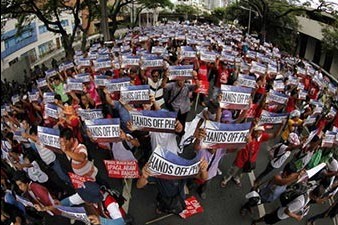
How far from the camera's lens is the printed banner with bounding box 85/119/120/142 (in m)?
5.72

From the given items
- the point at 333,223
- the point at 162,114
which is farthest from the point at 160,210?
the point at 333,223

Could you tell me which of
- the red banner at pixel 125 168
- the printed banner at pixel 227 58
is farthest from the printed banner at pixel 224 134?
the printed banner at pixel 227 58

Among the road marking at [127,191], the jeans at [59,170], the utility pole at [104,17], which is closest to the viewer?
the jeans at [59,170]

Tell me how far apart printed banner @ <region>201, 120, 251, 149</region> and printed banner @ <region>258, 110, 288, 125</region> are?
1830 mm

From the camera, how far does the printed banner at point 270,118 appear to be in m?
7.19

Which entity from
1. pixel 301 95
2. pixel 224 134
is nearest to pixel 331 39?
pixel 301 95

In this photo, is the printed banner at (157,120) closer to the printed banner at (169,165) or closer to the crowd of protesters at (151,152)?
the crowd of protesters at (151,152)

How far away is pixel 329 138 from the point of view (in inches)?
257

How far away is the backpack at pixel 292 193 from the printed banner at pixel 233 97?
1971 mm

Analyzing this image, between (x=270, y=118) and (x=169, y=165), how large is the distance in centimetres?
348

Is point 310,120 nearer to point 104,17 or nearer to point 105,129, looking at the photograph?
point 105,129

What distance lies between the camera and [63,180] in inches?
258

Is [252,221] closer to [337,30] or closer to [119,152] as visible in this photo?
[119,152]

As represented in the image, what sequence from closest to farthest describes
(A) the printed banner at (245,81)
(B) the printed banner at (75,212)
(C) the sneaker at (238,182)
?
(B) the printed banner at (75,212) → (C) the sneaker at (238,182) → (A) the printed banner at (245,81)
